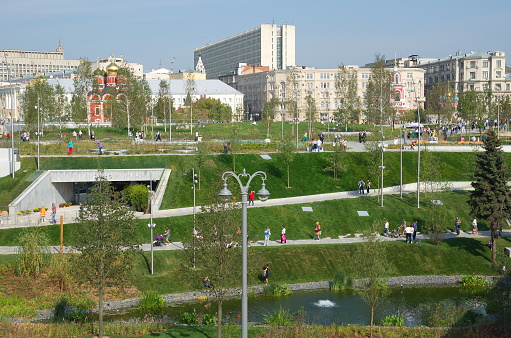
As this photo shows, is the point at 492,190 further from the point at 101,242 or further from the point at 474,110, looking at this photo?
the point at 474,110

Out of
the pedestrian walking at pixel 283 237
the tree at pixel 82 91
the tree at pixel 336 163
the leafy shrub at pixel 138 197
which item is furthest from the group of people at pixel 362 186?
the tree at pixel 82 91

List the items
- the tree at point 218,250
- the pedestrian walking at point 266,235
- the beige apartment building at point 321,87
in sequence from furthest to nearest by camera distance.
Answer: the beige apartment building at point 321,87
the pedestrian walking at point 266,235
the tree at point 218,250

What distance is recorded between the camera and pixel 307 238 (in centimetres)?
4747

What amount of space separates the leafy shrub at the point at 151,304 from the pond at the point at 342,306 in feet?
1.47

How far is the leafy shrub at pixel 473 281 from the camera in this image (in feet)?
136

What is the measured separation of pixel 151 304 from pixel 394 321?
13.3 meters

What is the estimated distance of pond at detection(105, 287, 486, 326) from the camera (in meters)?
33.8

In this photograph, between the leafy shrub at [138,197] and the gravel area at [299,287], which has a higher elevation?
the leafy shrub at [138,197]

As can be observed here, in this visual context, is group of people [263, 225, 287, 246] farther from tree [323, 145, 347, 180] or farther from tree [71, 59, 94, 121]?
tree [71, 59, 94, 121]

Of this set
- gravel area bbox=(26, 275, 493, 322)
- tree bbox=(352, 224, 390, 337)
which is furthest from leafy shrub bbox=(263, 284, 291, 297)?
tree bbox=(352, 224, 390, 337)

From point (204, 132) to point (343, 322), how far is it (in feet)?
188

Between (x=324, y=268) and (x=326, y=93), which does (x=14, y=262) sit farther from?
(x=326, y=93)

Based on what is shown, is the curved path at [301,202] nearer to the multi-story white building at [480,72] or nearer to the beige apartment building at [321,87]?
the beige apartment building at [321,87]

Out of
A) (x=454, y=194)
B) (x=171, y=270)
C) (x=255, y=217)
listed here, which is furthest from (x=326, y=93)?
(x=171, y=270)
